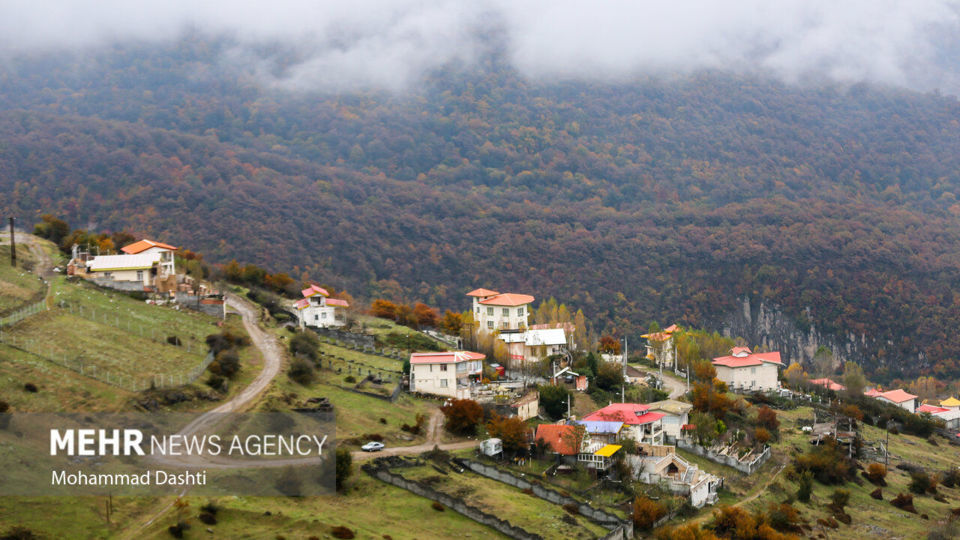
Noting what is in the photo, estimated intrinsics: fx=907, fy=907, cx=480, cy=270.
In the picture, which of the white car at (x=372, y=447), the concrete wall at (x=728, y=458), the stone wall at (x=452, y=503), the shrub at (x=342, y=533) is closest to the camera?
the shrub at (x=342, y=533)

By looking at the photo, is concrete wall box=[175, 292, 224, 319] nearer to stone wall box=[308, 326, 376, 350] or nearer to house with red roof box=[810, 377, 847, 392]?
stone wall box=[308, 326, 376, 350]

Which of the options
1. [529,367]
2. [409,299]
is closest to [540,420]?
[529,367]

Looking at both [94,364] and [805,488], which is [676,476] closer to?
[805,488]

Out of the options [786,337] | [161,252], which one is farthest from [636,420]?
[786,337]

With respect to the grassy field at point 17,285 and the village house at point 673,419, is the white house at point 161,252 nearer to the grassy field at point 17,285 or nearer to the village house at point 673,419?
the grassy field at point 17,285

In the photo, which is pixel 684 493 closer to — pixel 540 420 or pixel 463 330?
pixel 540 420

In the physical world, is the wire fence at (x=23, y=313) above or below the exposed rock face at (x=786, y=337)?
above

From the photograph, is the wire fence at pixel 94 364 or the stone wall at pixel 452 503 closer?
the stone wall at pixel 452 503

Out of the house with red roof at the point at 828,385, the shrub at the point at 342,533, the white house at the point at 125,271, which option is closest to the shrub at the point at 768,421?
the house with red roof at the point at 828,385
